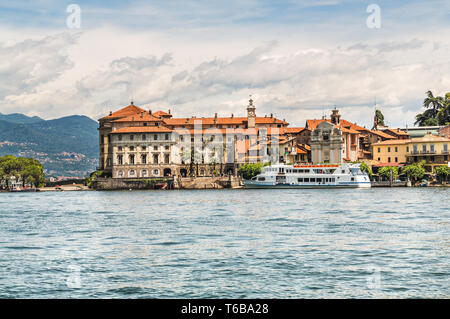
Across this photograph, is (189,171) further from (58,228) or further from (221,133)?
(58,228)

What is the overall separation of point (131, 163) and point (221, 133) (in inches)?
809

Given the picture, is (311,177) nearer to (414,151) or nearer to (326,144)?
(326,144)

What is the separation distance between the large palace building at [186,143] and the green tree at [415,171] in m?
21.5

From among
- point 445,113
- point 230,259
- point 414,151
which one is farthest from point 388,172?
point 230,259

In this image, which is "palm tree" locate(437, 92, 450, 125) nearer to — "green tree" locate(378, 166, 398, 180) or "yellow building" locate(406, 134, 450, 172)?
"yellow building" locate(406, 134, 450, 172)

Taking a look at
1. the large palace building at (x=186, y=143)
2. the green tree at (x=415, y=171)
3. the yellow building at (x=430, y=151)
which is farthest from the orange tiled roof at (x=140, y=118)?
the yellow building at (x=430, y=151)

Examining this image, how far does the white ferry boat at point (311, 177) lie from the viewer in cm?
9700

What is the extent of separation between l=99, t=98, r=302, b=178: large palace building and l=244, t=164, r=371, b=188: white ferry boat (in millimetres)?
13783

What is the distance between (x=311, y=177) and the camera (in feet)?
325

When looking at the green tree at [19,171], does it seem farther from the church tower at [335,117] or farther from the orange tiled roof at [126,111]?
the church tower at [335,117]

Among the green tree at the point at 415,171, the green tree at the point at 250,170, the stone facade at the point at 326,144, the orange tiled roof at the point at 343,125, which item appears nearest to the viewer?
the green tree at the point at 415,171

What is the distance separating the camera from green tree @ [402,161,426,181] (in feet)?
325

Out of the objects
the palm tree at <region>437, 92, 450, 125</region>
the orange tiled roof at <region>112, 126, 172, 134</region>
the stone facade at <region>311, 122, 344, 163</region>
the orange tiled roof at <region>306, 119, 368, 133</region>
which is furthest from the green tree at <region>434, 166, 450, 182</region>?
the orange tiled roof at <region>112, 126, 172, 134</region>

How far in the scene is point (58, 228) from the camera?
33.3 metres
